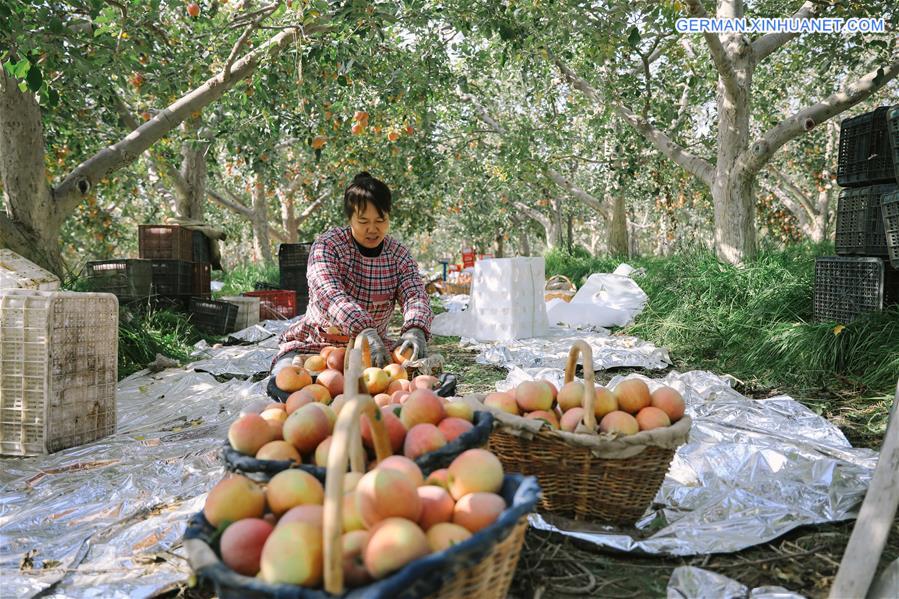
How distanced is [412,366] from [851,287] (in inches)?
143

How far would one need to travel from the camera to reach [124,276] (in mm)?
6930

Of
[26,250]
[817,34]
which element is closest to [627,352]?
[817,34]

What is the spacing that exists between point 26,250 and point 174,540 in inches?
173

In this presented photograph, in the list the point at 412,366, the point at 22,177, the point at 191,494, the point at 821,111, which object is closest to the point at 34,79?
the point at 22,177

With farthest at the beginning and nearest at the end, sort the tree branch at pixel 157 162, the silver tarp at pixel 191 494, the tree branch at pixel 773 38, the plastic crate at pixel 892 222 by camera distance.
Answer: the tree branch at pixel 157 162
the tree branch at pixel 773 38
the plastic crate at pixel 892 222
the silver tarp at pixel 191 494

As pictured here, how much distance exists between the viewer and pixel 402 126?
7.24m

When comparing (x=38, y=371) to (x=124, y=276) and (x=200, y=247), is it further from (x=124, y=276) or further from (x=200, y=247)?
(x=200, y=247)

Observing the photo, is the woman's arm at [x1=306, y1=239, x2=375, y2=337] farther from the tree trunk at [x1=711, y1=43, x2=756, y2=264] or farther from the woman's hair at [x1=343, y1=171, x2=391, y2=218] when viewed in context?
the tree trunk at [x1=711, y1=43, x2=756, y2=264]

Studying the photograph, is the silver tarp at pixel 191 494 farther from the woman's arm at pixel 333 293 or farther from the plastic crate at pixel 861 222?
the plastic crate at pixel 861 222

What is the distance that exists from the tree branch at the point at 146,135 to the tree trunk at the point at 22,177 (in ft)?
0.80

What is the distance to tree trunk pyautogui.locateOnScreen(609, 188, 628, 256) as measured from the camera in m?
13.5

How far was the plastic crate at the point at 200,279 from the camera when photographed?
7.75 meters

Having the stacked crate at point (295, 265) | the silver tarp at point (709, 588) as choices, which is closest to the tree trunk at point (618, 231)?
the stacked crate at point (295, 265)

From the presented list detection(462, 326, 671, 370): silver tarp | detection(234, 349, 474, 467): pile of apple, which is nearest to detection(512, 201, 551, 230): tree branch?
detection(462, 326, 671, 370): silver tarp
